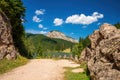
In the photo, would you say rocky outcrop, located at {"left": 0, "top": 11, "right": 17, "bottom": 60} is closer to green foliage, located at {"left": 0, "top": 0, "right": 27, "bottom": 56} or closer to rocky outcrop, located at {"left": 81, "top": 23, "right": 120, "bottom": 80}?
green foliage, located at {"left": 0, "top": 0, "right": 27, "bottom": 56}

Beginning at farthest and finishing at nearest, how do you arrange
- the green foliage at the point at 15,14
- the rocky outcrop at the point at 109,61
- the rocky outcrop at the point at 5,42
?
1. the green foliage at the point at 15,14
2. the rocky outcrop at the point at 5,42
3. the rocky outcrop at the point at 109,61

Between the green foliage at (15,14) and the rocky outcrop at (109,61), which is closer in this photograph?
the rocky outcrop at (109,61)

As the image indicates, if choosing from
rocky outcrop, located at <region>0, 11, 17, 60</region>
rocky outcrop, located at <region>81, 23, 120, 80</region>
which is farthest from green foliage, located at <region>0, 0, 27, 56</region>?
rocky outcrop, located at <region>81, 23, 120, 80</region>

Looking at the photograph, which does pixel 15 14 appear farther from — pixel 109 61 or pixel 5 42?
pixel 109 61

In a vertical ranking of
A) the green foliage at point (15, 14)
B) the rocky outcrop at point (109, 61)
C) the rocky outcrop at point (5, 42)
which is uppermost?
the green foliage at point (15, 14)

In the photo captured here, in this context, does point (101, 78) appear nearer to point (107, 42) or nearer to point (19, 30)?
point (107, 42)

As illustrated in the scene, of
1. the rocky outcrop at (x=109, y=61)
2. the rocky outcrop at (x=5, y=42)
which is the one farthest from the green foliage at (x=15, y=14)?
the rocky outcrop at (x=109, y=61)

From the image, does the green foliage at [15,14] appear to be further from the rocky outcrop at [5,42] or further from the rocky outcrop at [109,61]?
the rocky outcrop at [109,61]

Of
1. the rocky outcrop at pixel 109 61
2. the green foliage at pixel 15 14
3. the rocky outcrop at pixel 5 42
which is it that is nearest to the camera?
the rocky outcrop at pixel 109 61

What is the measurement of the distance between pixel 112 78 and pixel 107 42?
131 inches

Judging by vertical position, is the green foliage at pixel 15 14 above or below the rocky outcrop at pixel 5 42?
above

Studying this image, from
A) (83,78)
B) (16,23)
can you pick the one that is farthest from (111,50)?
(16,23)

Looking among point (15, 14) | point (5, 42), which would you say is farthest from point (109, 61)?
point (15, 14)

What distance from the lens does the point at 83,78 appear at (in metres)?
20.9
